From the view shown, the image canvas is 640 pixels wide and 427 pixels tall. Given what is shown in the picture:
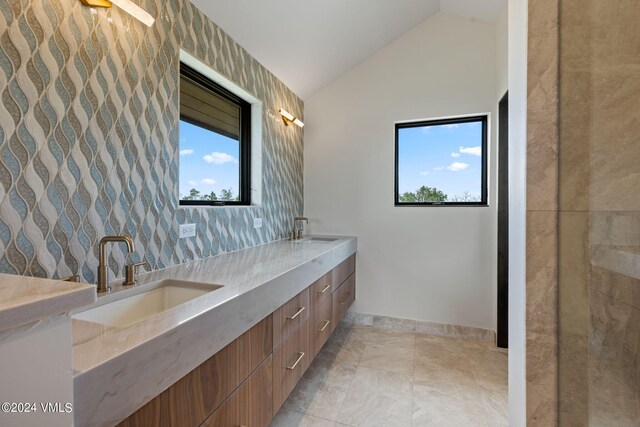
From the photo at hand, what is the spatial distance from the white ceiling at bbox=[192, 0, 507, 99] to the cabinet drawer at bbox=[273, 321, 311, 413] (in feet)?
6.46

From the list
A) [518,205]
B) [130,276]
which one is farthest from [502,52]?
[130,276]

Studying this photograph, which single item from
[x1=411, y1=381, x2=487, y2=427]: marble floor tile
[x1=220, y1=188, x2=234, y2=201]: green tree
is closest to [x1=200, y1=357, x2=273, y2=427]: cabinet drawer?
[x1=411, y1=381, x2=487, y2=427]: marble floor tile

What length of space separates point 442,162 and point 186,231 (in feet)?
7.84

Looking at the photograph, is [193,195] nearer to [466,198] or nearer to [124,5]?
[124,5]

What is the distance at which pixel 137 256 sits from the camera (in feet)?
4.55

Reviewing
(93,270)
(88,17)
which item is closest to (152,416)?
(93,270)

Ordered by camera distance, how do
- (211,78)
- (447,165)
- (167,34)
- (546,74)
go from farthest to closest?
(447,165) → (211,78) → (167,34) → (546,74)

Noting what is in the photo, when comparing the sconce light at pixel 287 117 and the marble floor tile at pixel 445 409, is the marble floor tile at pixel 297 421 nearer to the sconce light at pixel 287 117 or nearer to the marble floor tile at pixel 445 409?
the marble floor tile at pixel 445 409

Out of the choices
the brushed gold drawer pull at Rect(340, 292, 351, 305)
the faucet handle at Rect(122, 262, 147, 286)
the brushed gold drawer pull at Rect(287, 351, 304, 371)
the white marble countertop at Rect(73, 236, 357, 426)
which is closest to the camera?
the white marble countertop at Rect(73, 236, 357, 426)

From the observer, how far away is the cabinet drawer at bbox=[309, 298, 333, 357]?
1927 mm

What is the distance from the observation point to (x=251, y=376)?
1.19m

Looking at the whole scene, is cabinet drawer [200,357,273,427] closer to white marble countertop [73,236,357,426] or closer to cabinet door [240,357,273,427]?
cabinet door [240,357,273,427]

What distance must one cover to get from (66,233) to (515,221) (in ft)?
5.33

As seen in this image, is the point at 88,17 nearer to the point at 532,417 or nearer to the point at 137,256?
the point at 137,256
